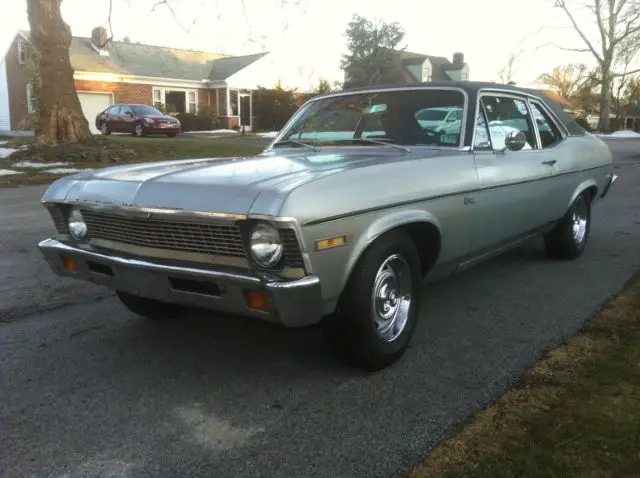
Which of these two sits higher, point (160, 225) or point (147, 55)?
point (147, 55)

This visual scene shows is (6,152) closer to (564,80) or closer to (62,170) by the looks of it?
(62,170)

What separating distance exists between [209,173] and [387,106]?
1.71 metres

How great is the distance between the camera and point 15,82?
35.7 m

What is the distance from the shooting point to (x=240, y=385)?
313 centimetres

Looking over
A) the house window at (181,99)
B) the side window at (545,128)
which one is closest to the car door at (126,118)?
the house window at (181,99)

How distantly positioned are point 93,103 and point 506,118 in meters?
32.8

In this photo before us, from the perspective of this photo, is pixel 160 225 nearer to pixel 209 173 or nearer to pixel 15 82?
pixel 209 173

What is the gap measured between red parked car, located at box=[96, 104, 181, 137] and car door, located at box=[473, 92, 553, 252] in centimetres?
2266

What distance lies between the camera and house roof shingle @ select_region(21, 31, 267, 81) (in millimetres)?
33719

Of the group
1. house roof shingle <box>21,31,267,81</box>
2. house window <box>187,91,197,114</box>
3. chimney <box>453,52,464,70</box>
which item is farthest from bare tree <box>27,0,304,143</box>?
chimney <box>453,52,464,70</box>

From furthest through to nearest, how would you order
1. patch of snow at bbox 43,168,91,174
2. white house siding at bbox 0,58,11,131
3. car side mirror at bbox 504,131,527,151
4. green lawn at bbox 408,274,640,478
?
white house siding at bbox 0,58,11,131
patch of snow at bbox 43,168,91,174
car side mirror at bbox 504,131,527,151
green lawn at bbox 408,274,640,478

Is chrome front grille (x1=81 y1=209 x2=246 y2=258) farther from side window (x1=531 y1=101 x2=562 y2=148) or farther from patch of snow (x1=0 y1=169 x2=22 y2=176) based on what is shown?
patch of snow (x1=0 y1=169 x2=22 y2=176)

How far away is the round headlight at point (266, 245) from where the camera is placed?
2717 millimetres

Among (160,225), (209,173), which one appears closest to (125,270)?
(160,225)
